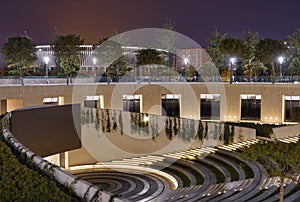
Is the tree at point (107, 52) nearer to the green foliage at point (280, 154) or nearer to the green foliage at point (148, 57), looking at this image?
the green foliage at point (148, 57)

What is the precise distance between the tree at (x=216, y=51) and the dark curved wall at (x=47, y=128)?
22.0 meters

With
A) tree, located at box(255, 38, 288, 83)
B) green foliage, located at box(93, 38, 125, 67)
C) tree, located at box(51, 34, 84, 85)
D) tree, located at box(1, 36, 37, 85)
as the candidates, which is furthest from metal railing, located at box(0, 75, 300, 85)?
green foliage, located at box(93, 38, 125, 67)

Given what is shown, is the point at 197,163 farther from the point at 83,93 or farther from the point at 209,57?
the point at 209,57

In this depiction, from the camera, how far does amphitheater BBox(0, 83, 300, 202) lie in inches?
588

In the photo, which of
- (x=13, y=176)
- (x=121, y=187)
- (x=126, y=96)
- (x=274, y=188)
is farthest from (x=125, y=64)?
(x=13, y=176)

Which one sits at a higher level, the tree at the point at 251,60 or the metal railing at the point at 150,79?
the tree at the point at 251,60

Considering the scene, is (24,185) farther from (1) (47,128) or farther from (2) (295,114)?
(2) (295,114)

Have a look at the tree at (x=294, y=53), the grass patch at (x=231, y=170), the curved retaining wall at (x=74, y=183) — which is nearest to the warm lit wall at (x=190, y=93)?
the tree at (x=294, y=53)

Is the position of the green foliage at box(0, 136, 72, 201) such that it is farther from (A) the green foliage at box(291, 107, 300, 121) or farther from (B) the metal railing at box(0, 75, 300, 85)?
(A) the green foliage at box(291, 107, 300, 121)

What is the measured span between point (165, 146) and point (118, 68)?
16328mm

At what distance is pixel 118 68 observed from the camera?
38.6 m

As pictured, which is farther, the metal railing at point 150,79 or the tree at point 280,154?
the metal railing at point 150,79

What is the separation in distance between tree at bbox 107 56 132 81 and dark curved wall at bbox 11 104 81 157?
16786mm

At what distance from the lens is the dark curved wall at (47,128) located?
55.7 ft
